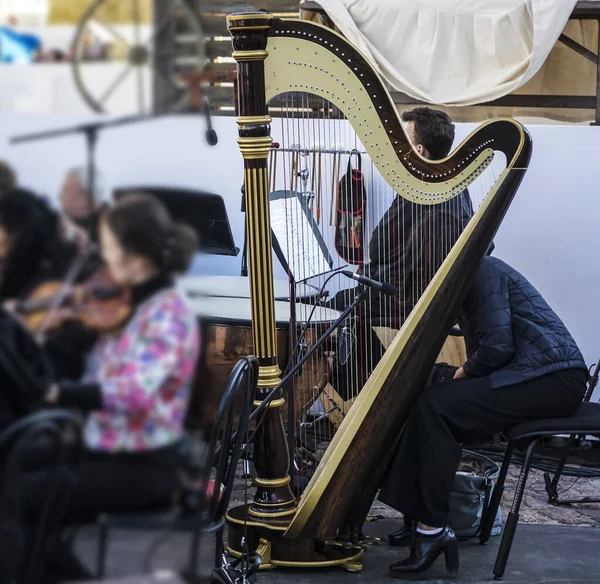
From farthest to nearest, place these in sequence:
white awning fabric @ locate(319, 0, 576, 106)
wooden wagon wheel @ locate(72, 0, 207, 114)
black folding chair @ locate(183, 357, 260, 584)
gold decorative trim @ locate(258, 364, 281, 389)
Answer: white awning fabric @ locate(319, 0, 576, 106)
gold decorative trim @ locate(258, 364, 281, 389)
black folding chair @ locate(183, 357, 260, 584)
wooden wagon wheel @ locate(72, 0, 207, 114)

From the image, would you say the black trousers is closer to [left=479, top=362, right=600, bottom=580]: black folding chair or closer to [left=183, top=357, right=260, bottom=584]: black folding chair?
[left=479, top=362, right=600, bottom=580]: black folding chair

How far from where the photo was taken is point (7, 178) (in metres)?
0.49

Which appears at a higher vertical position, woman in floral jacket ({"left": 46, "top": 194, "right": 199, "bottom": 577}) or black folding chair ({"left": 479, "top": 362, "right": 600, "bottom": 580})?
woman in floral jacket ({"left": 46, "top": 194, "right": 199, "bottom": 577})

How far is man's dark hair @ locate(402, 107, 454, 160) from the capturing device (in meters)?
3.10

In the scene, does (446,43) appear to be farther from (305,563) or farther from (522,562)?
(305,563)

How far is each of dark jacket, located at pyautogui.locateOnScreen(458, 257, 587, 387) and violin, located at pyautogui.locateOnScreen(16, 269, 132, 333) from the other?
231 centimetres

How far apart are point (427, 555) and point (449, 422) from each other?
1.24 feet

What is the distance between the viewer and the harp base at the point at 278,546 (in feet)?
8.75

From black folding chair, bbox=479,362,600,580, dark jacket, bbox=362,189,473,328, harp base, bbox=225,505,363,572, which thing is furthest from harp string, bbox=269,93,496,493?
black folding chair, bbox=479,362,600,580

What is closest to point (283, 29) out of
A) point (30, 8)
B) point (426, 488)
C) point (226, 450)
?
point (226, 450)

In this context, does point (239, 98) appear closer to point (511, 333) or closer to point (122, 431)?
point (511, 333)

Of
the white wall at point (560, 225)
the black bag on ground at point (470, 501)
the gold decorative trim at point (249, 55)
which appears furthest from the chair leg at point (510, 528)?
the white wall at point (560, 225)

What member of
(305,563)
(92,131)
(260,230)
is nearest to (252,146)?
(260,230)

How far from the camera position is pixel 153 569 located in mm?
548
